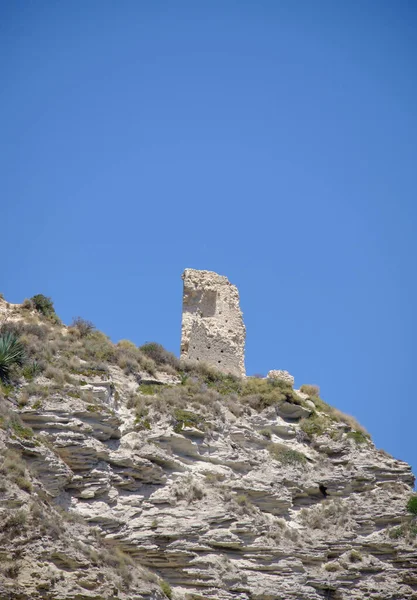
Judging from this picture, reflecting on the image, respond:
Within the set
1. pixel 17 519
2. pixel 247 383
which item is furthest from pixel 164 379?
pixel 17 519

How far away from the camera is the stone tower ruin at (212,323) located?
39812 millimetres

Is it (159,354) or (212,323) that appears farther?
(212,323)

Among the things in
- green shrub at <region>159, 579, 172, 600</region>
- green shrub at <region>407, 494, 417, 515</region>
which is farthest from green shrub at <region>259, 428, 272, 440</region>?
green shrub at <region>159, 579, 172, 600</region>

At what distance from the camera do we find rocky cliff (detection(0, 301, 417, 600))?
83.4 feet

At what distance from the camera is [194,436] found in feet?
108

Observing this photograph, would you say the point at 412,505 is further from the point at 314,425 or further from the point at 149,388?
the point at 149,388

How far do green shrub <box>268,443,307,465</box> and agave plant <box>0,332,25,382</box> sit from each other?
9.49 meters

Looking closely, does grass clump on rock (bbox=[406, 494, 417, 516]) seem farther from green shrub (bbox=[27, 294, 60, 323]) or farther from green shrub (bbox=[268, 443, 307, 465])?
green shrub (bbox=[27, 294, 60, 323])

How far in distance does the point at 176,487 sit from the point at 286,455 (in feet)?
18.5

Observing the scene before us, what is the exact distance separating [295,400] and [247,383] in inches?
76.7

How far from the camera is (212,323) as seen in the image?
40.3m

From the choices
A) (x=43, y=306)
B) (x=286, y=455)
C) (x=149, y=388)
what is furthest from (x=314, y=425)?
(x=43, y=306)

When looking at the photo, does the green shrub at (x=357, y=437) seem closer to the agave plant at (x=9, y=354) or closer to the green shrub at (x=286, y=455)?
the green shrub at (x=286, y=455)

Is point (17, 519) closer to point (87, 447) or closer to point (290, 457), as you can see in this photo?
point (87, 447)
